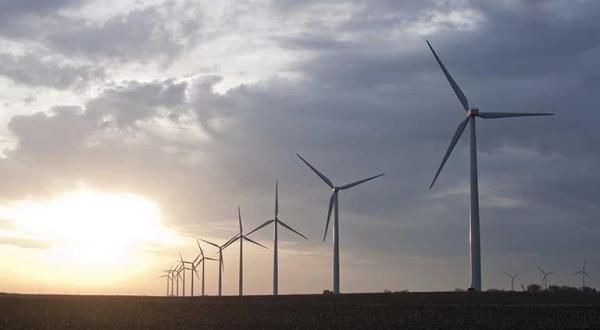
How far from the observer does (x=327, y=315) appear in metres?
68.8

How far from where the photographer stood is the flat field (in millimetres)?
60938

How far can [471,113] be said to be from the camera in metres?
102

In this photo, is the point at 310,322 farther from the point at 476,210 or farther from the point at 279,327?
the point at 476,210

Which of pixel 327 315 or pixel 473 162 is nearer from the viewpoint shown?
pixel 327 315

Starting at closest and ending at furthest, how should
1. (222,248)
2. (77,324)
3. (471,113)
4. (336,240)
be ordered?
(77,324)
(471,113)
(336,240)
(222,248)

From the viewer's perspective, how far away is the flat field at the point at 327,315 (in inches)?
2399

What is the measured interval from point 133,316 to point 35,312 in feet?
31.4

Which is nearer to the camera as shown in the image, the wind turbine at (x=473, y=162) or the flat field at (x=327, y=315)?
the flat field at (x=327, y=315)

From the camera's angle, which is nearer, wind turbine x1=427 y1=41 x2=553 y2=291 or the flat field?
the flat field

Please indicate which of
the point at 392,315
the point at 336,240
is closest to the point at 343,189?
the point at 336,240

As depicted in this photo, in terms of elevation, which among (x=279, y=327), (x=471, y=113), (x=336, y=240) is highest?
(x=471, y=113)

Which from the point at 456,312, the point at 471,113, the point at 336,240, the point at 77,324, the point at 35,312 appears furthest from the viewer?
the point at 336,240

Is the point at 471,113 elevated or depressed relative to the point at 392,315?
elevated

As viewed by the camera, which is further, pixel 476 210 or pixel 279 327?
pixel 476 210
